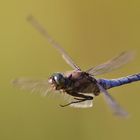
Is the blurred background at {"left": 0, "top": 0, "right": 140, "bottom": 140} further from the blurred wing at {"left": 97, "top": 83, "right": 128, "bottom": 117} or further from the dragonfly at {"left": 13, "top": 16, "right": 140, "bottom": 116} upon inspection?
the blurred wing at {"left": 97, "top": 83, "right": 128, "bottom": 117}

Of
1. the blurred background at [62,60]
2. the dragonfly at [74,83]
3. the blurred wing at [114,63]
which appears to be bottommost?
the blurred wing at [114,63]

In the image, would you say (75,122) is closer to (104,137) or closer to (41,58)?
(104,137)

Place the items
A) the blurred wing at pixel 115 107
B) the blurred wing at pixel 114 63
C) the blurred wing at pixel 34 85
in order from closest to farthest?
the blurred wing at pixel 115 107 < the blurred wing at pixel 114 63 < the blurred wing at pixel 34 85

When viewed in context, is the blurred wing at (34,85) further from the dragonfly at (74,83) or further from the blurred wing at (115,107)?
the blurred wing at (115,107)

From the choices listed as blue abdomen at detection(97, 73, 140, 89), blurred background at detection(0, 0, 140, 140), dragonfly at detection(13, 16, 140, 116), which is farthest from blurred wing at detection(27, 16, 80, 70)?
blurred background at detection(0, 0, 140, 140)

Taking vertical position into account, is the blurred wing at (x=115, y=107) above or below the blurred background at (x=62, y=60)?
below

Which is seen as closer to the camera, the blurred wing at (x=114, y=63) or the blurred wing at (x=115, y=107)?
the blurred wing at (x=115, y=107)

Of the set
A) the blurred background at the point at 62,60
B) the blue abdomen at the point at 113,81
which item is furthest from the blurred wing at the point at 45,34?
the blurred background at the point at 62,60
